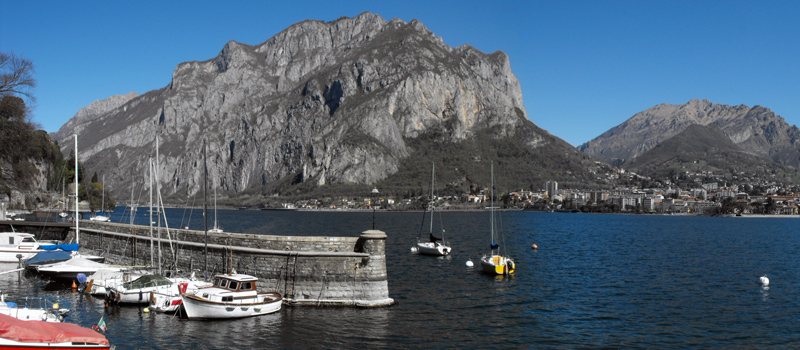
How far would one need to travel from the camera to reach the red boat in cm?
1638

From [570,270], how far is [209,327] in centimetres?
3378

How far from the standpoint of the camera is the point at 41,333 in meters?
16.7

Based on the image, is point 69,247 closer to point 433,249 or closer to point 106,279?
point 106,279

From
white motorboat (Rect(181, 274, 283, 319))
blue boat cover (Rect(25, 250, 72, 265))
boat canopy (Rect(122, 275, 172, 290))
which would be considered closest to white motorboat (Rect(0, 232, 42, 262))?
blue boat cover (Rect(25, 250, 72, 265))

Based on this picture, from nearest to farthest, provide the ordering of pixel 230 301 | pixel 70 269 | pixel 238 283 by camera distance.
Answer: pixel 230 301 → pixel 238 283 → pixel 70 269

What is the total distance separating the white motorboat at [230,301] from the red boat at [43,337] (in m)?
8.12

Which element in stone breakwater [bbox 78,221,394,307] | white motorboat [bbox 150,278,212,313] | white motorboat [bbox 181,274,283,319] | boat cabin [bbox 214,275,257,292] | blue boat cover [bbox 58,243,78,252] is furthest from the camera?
blue boat cover [bbox 58,243,78,252]

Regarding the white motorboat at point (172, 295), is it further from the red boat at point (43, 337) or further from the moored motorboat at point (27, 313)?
the red boat at point (43, 337)

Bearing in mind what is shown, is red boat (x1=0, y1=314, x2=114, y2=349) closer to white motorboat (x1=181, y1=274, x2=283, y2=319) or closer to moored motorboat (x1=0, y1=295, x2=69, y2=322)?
moored motorboat (x1=0, y1=295, x2=69, y2=322)

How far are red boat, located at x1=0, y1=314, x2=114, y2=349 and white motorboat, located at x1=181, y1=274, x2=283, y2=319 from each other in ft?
26.6

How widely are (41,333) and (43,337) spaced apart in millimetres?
168

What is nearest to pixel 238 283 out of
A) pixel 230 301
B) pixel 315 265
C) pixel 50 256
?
pixel 230 301

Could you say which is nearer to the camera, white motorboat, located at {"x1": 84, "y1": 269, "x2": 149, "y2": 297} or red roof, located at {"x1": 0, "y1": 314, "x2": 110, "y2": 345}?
red roof, located at {"x1": 0, "y1": 314, "x2": 110, "y2": 345}

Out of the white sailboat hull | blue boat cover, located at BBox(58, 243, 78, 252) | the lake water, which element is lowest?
the lake water
